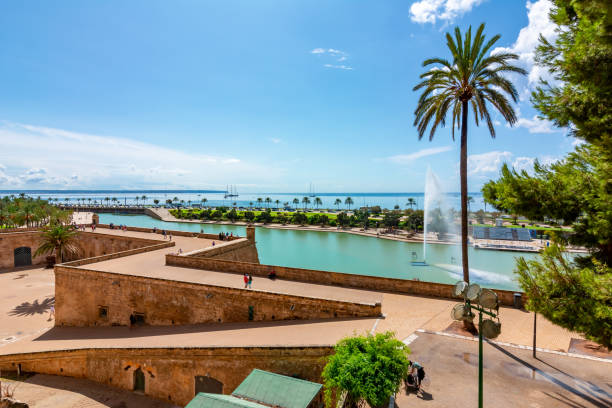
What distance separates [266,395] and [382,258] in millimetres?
45484

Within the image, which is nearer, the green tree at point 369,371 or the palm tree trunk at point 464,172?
the green tree at point 369,371

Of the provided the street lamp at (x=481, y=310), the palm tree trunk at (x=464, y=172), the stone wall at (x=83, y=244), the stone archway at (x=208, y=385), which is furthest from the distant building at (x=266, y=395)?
the stone wall at (x=83, y=244)

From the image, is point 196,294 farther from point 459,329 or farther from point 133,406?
point 459,329

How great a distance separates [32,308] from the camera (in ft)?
80.9

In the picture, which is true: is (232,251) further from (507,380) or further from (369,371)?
(507,380)

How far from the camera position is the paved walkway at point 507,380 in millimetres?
7391

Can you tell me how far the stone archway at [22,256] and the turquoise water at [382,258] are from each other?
3050 centimetres

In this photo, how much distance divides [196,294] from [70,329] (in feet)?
33.4

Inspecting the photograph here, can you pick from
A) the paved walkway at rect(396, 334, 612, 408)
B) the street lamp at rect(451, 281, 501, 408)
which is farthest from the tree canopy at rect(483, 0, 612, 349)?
the paved walkway at rect(396, 334, 612, 408)

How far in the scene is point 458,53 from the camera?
11844 mm

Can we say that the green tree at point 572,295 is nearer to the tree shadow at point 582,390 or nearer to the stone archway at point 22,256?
the tree shadow at point 582,390

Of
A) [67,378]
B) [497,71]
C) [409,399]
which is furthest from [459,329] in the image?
[67,378]

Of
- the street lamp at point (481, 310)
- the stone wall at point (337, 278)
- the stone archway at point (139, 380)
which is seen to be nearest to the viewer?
the street lamp at point (481, 310)

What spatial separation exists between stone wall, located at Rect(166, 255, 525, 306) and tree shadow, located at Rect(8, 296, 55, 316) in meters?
12.7
